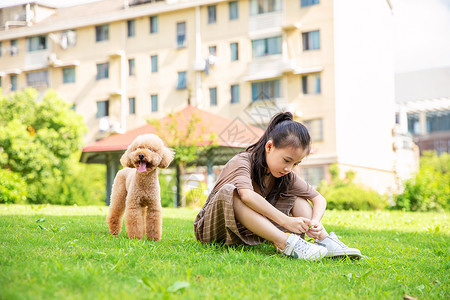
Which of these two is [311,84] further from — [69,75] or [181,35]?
[69,75]

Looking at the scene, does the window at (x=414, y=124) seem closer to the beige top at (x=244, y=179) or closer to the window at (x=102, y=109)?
the window at (x=102, y=109)

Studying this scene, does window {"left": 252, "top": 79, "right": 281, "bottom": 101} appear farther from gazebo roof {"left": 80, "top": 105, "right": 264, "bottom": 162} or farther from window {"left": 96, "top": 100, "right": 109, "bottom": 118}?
gazebo roof {"left": 80, "top": 105, "right": 264, "bottom": 162}

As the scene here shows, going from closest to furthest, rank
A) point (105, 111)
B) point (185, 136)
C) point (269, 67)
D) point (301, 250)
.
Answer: point (301, 250) < point (185, 136) < point (269, 67) < point (105, 111)

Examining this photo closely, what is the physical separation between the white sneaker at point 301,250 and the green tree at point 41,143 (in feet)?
47.3

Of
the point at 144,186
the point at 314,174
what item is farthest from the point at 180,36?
the point at 144,186

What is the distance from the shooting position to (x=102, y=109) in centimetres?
2900

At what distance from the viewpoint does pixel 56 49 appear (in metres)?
30.0

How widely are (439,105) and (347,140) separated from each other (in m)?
17.4

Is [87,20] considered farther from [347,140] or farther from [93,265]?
[93,265]

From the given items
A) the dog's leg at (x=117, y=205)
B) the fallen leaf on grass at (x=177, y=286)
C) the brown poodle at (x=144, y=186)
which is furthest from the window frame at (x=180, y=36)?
the fallen leaf on grass at (x=177, y=286)

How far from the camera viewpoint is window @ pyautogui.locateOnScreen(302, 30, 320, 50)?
2389 centimetres

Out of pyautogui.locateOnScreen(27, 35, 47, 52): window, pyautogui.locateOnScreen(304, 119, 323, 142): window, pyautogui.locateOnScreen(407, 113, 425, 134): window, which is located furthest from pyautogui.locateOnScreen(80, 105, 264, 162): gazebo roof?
pyautogui.locateOnScreen(407, 113, 425, 134): window

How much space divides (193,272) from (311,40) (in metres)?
22.8

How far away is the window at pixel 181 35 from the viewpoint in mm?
27094
